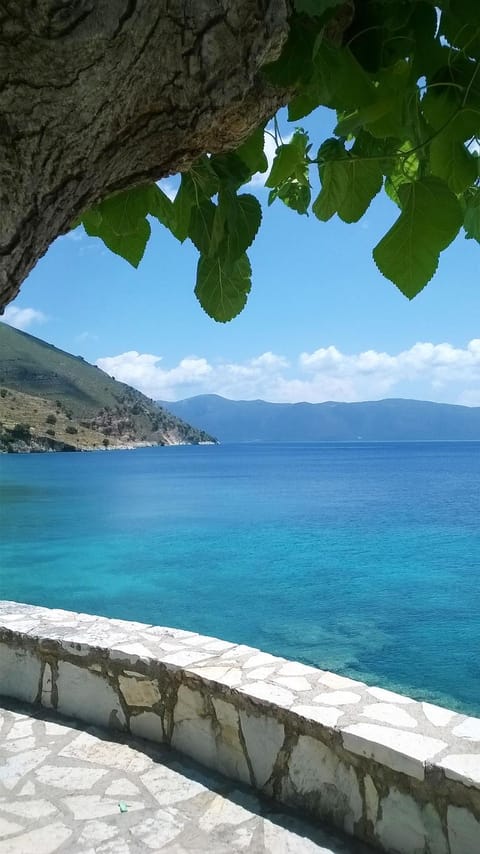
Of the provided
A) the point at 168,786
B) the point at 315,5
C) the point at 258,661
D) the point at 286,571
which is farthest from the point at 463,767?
the point at 286,571

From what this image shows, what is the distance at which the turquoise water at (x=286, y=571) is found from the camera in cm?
1138

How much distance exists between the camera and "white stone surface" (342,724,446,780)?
2.56m

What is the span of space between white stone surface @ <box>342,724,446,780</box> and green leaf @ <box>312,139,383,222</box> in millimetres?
2177

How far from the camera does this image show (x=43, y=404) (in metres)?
82.9

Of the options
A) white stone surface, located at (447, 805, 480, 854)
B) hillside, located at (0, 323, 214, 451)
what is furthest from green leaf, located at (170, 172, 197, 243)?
hillside, located at (0, 323, 214, 451)

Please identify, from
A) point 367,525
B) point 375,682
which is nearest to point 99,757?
point 375,682

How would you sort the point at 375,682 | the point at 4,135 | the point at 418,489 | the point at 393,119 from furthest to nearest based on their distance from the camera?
the point at 418,489 < the point at 375,682 < the point at 393,119 < the point at 4,135

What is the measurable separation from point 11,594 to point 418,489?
1229 inches

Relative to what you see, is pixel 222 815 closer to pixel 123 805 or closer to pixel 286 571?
pixel 123 805

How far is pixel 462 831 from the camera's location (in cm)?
244

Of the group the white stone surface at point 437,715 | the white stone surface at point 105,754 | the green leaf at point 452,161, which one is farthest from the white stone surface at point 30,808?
the green leaf at point 452,161

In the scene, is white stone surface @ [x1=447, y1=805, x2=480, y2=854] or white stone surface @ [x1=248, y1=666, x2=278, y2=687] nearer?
white stone surface @ [x1=447, y1=805, x2=480, y2=854]

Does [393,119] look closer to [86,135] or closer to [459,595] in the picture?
[86,135]

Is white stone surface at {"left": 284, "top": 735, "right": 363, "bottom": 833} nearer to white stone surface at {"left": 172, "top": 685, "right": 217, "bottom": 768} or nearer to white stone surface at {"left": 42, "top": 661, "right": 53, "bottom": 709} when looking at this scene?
white stone surface at {"left": 172, "top": 685, "right": 217, "bottom": 768}
